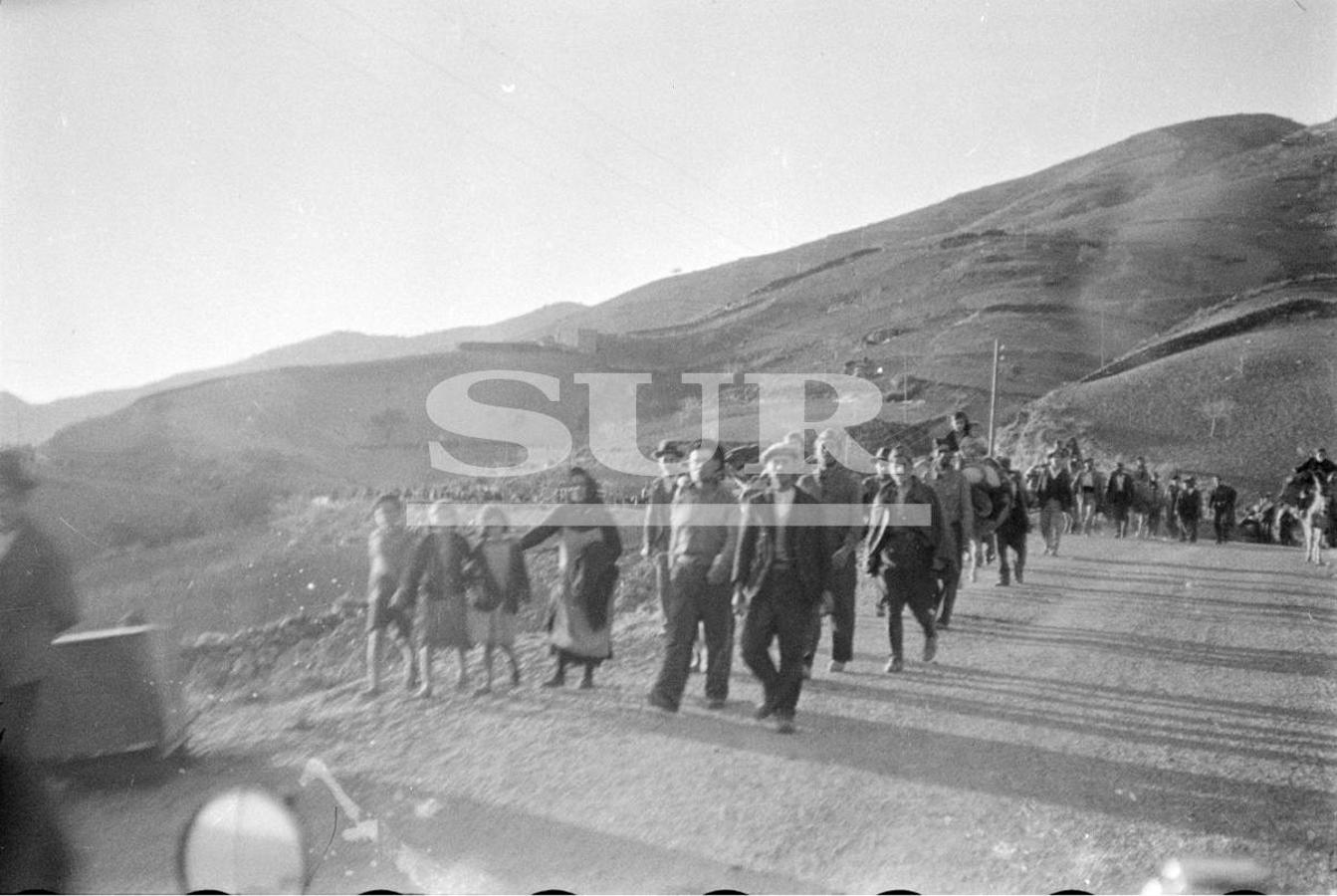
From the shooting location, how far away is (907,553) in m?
6.37

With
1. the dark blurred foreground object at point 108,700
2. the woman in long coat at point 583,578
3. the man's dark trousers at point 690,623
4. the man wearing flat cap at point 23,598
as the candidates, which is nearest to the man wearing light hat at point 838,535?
the man's dark trousers at point 690,623

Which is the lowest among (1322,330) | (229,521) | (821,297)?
(229,521)

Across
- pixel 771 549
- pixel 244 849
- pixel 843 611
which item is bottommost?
pixel 244 849

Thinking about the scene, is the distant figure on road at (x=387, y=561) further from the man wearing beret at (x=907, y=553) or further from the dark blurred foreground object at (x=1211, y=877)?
the dark blurred foreground object at (x=1211, y=877)

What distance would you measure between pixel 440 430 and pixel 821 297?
18691 millimetres

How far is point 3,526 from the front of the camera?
4.52 m

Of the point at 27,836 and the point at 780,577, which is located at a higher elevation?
the point at 780,577

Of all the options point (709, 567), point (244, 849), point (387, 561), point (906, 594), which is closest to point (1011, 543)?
point (906, 594)

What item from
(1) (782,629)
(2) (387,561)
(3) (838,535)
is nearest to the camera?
→ (1) (782,629)

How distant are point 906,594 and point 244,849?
4.40 metres

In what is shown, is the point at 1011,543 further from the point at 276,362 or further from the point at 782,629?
the point at 276,362

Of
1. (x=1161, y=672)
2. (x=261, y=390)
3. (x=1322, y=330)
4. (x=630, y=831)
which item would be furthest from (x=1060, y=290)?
(x=630, y=831)

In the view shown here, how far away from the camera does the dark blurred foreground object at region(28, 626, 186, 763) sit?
492 cm

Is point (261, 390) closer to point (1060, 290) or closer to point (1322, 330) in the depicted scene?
point (1322, 330)
